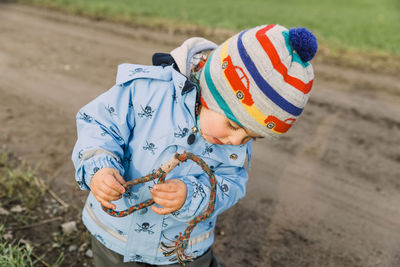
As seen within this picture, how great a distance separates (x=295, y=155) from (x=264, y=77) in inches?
98.9

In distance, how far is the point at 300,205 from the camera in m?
3.18

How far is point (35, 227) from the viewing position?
2.64 metres

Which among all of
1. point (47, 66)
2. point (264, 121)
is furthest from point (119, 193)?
point (47, 66)

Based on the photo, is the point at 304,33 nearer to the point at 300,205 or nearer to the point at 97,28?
the point at 300,205

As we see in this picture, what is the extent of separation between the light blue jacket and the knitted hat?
0.18 meters

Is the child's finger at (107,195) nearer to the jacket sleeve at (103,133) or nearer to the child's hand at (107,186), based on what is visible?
the child's hand at (107,186)

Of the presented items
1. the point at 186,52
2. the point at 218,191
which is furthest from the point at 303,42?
the point at 218,191

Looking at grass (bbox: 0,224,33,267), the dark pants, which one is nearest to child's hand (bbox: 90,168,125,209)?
the dark pants

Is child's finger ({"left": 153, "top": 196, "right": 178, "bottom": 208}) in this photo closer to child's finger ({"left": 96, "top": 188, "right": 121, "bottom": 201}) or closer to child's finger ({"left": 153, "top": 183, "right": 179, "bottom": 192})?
child's finger ({"left": 153, "top": 183, "right": 179, "bottom": 192})

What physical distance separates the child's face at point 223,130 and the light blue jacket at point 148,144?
0.27 ft

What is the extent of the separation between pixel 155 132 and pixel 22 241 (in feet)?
4.66

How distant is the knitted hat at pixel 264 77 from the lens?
4.77ft

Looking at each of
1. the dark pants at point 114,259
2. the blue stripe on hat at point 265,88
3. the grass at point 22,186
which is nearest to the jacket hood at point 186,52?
the blue stripe on hat at point 265,88

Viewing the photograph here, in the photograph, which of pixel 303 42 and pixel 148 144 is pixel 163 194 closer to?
pixel 148 144
